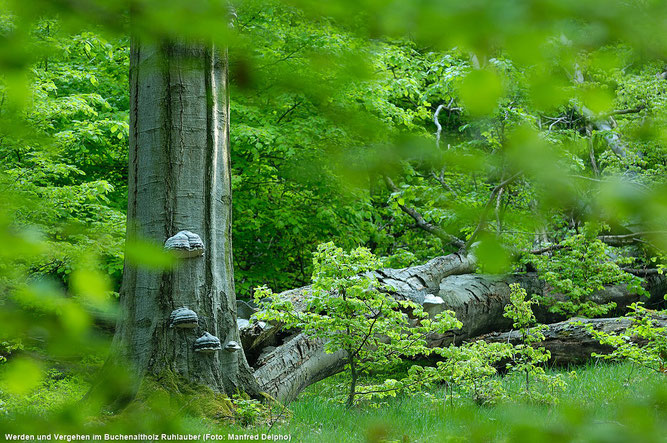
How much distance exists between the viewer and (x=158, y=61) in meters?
1.93

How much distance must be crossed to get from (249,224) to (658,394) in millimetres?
9900

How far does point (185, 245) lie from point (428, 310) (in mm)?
4193

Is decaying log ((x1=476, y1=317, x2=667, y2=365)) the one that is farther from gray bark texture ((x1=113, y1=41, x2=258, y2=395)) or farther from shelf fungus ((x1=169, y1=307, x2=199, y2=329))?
shelf fungus ((x1=169, y1=307, x2=199, y2=329))

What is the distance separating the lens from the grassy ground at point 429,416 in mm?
1302

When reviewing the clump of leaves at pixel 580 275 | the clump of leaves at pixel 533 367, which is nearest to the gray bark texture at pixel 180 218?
the clump of leaves at pixel 533 367

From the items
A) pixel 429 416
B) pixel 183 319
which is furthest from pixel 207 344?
pixel 429 416

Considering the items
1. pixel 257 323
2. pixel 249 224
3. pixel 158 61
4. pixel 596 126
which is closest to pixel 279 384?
pixel 257 323

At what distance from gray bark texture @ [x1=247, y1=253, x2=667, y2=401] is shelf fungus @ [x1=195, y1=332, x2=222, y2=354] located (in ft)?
3.59

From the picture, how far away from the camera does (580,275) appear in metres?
9.49

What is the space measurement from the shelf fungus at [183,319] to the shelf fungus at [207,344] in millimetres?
121

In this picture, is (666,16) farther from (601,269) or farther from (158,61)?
(601,269)

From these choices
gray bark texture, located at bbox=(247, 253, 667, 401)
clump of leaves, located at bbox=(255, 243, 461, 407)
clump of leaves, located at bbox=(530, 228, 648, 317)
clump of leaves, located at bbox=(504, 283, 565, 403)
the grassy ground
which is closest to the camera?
the grassy ground

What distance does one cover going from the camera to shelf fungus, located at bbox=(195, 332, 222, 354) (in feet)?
14.9

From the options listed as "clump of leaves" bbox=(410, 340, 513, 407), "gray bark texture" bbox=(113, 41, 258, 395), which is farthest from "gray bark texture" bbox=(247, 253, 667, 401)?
"clump of leaves" bbox=(410, 340, 513, 407)
